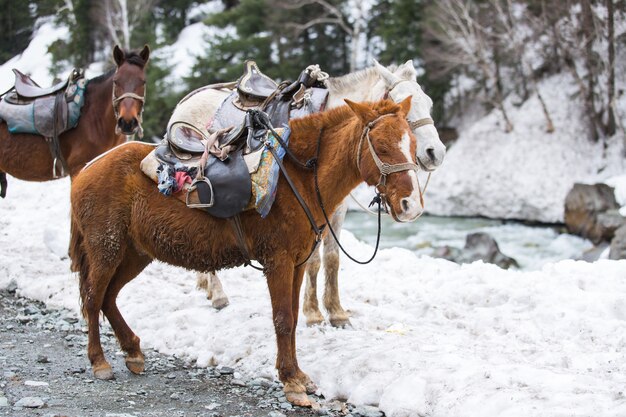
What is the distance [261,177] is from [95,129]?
4097 millimetres

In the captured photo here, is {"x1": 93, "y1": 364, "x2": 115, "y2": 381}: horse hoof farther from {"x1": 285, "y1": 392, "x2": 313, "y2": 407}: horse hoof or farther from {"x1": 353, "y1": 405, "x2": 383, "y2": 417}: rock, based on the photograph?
{"x1": 353, "y1": 405, "x2": 383, "y2": 417}: rock

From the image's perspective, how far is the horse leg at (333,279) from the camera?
20.4ft

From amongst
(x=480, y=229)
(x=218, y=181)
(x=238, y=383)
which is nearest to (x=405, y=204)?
(x=218, y=181)

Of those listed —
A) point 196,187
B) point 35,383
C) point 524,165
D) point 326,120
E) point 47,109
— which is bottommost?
point 35,383

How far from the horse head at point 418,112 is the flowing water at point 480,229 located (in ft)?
34.4

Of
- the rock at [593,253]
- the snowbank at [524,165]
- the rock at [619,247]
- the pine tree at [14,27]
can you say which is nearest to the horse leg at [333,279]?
the pine tree at [14,27]

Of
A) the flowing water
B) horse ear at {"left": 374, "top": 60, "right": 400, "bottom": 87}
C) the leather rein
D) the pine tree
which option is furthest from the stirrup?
the flowing water

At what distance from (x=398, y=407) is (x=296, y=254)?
4.08 ft

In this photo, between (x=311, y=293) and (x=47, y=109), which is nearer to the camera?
(x=311, y=293)

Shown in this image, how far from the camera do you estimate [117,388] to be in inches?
188

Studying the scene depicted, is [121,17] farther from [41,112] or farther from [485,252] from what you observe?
[41,112]

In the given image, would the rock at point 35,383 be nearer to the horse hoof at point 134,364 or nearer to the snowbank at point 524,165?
the horse hoof at point 134,364

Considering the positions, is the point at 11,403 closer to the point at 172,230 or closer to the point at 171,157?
the point at 172,230

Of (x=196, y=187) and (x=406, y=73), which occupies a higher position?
(x=406, y=73)
